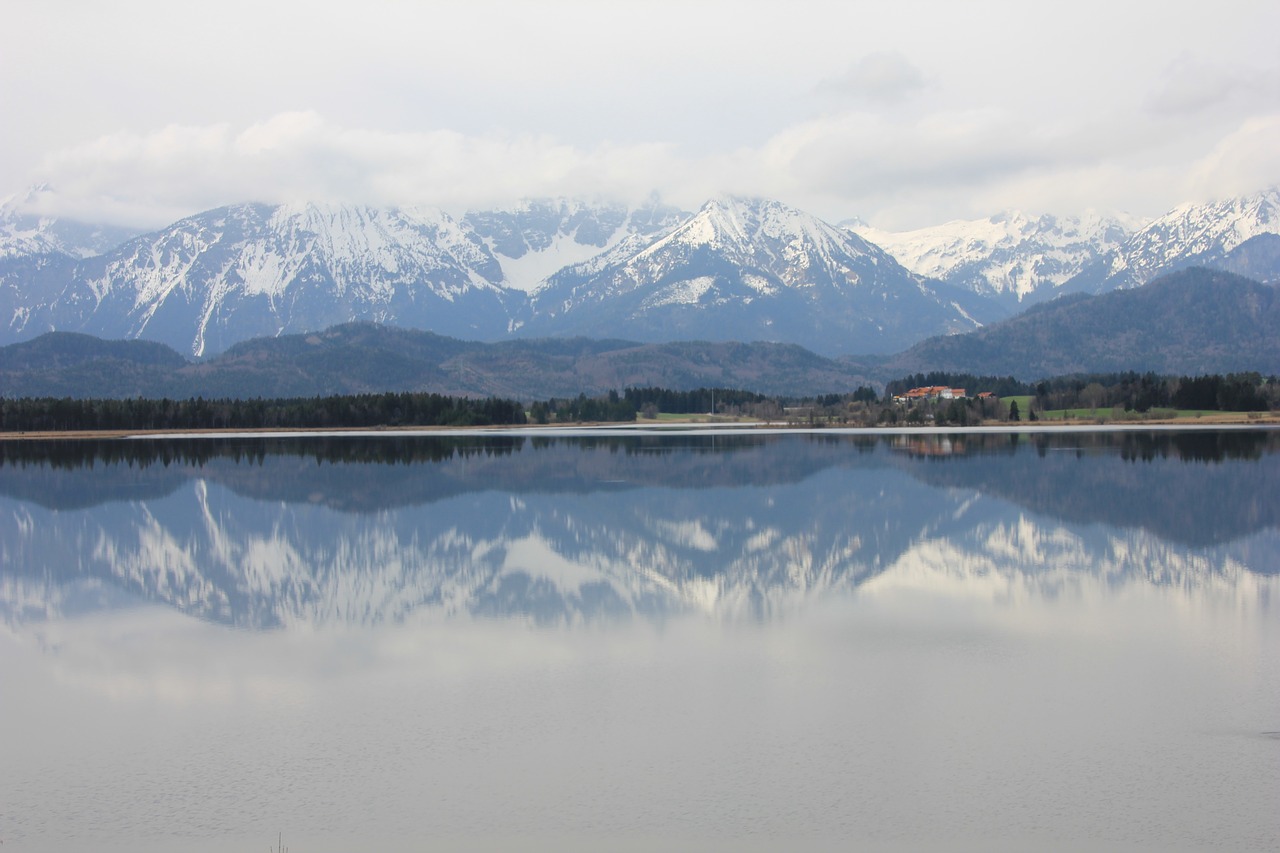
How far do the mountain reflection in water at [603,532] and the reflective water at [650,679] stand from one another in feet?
0.85

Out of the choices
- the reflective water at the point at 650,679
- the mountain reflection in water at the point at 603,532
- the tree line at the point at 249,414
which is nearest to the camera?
the reflective water at the point at 650,679

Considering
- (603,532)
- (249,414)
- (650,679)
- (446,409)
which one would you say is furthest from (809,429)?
(650,679)

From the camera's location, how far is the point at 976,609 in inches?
1027

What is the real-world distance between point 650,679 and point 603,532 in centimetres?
2043

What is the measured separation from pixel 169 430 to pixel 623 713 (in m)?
154

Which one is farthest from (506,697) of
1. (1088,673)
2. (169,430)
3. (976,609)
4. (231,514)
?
(169,430)

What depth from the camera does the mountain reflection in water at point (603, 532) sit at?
2903 cm

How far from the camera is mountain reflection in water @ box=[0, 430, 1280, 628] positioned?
95.2 ft

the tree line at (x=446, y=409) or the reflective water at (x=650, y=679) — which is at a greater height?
the tree line at (x=446, y=409)

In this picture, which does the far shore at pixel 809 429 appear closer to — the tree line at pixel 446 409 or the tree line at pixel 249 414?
the tree line at pixel 249 414

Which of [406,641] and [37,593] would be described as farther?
[37,593]

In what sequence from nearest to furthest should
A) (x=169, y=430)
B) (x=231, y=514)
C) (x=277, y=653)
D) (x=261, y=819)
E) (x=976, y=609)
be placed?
(x=261, y=819), (x=277, y=653), (x=976, y=609), (x=231, y=514), (x=169, y=430)

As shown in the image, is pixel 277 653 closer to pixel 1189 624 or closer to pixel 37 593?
pixel 37 593

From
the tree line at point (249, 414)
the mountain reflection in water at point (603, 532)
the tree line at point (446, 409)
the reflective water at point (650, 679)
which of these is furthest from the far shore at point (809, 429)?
the reflective water at point (650, 679)
